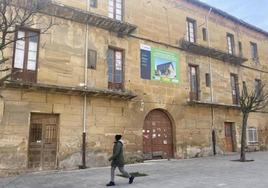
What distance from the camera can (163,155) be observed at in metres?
15.9

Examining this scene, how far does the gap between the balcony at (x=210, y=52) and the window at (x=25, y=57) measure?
29.4 feet

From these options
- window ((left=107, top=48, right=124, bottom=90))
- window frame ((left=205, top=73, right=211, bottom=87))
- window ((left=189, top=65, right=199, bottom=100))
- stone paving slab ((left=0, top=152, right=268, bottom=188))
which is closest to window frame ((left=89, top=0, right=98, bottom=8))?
window ((left=107, top=48, right=124, bottom=90))

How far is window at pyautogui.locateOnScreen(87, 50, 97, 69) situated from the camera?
45.4 feet

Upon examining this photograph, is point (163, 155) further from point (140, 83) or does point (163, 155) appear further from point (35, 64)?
point (35, 64)

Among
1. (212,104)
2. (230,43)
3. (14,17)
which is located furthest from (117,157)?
(230,43)

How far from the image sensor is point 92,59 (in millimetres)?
13953

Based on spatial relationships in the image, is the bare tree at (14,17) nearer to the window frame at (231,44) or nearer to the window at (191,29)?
the window at (191,29)

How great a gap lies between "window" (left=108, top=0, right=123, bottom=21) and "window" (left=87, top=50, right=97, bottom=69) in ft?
8.12

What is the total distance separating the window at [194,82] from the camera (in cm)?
1790

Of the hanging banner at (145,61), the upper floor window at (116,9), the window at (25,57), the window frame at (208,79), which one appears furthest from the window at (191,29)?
the window at (25,57)

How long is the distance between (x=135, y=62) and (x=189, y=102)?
420 centimetres

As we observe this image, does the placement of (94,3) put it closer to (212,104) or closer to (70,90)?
(70,90)

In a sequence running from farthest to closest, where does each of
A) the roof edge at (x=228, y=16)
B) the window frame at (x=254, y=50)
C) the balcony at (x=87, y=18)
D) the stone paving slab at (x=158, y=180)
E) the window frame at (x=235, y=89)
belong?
the window frame at (x=254, y=50), the window frame at (x=235, y=89), the roof edge at (x=228, y=16), the balcony at (x=87, y=18), the stone paving slab at (x=158, y=180)

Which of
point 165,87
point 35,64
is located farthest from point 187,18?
point 35,64
